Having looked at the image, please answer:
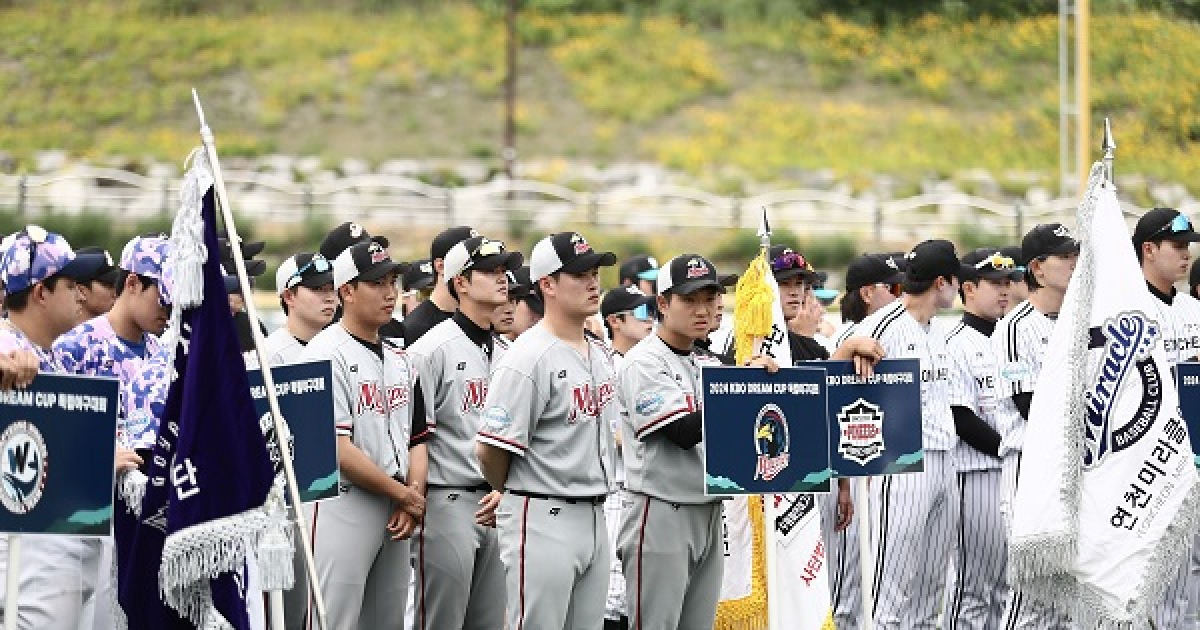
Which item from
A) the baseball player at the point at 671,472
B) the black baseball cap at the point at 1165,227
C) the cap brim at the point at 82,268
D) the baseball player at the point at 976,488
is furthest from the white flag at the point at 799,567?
the cap brim at the point at 82,268

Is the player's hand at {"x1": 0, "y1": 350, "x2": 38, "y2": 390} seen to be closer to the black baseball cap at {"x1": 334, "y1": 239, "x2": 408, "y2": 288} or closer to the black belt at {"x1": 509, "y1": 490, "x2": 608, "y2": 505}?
the black baseball cap at {"x1": 334, "y1": 239, "x2": 408, "y2": 288}

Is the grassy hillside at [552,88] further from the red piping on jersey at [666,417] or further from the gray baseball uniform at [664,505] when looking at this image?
the red piping on jersey at [666,417]

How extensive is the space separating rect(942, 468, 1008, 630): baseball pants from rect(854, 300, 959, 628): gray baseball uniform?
0.32ft

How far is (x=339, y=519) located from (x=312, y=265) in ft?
4.23

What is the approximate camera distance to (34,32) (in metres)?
42.6

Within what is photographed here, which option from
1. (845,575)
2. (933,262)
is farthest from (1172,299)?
(845,575)

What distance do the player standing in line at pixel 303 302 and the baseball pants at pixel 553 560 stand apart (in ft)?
4.69

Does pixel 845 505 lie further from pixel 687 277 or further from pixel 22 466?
pixel 22 466

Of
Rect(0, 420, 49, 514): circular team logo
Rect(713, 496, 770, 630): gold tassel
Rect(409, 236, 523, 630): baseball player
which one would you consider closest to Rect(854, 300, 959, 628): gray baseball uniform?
Rect(713, 496, 770, 630): gold tassel

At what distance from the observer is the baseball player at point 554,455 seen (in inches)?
327

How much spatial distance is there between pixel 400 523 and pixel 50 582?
202 cm

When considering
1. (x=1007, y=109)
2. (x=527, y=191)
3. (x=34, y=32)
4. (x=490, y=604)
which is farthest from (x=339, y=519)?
(x=34, y=32)

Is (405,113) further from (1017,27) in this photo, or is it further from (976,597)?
(976,597)

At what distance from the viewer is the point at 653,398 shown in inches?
338
